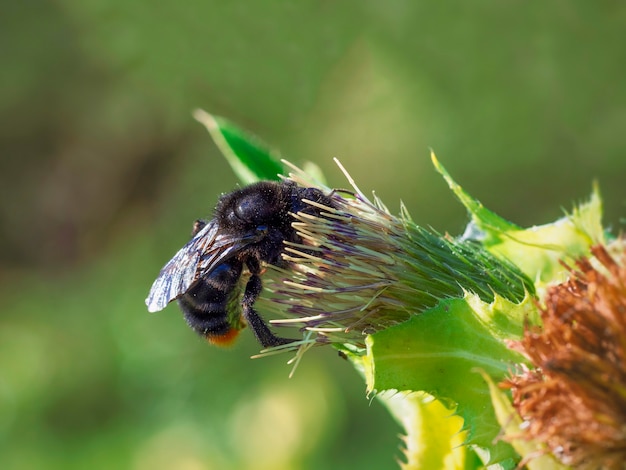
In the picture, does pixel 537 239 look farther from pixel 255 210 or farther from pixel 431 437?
pixel 255 210

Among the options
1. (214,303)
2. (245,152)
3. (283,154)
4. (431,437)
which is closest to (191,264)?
(214,303)

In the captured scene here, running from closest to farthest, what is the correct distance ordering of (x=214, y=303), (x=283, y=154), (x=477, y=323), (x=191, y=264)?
(x=477, y=323), (x=191, y=264), (x=214, y=303), (x=283, y=154)

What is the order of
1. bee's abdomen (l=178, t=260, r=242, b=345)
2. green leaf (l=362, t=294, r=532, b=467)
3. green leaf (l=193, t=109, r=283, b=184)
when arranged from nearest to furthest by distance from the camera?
green leaf (l=362, t=294, r=532, b=467) < bee's abdomen (l=178, t=260, r=242, b=345) < green leaf (l=193, t=109, r=283, b=184)

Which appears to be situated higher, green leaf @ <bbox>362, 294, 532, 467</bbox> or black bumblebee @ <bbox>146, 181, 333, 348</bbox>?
black bumblebee @ <bbox>146, 181, 333, 348</bbox>

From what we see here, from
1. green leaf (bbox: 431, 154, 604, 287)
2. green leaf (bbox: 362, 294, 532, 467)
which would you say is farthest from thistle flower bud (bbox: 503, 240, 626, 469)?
green leaf (bbox: 431, 154, 604, 287)

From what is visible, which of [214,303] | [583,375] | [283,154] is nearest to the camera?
[583,375]

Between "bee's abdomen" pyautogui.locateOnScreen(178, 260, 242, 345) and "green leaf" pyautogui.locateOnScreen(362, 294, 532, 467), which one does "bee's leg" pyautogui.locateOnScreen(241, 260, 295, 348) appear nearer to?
"bee's abdomen" pyautogui.locateOnScreen(178, 260, 242, 345)
